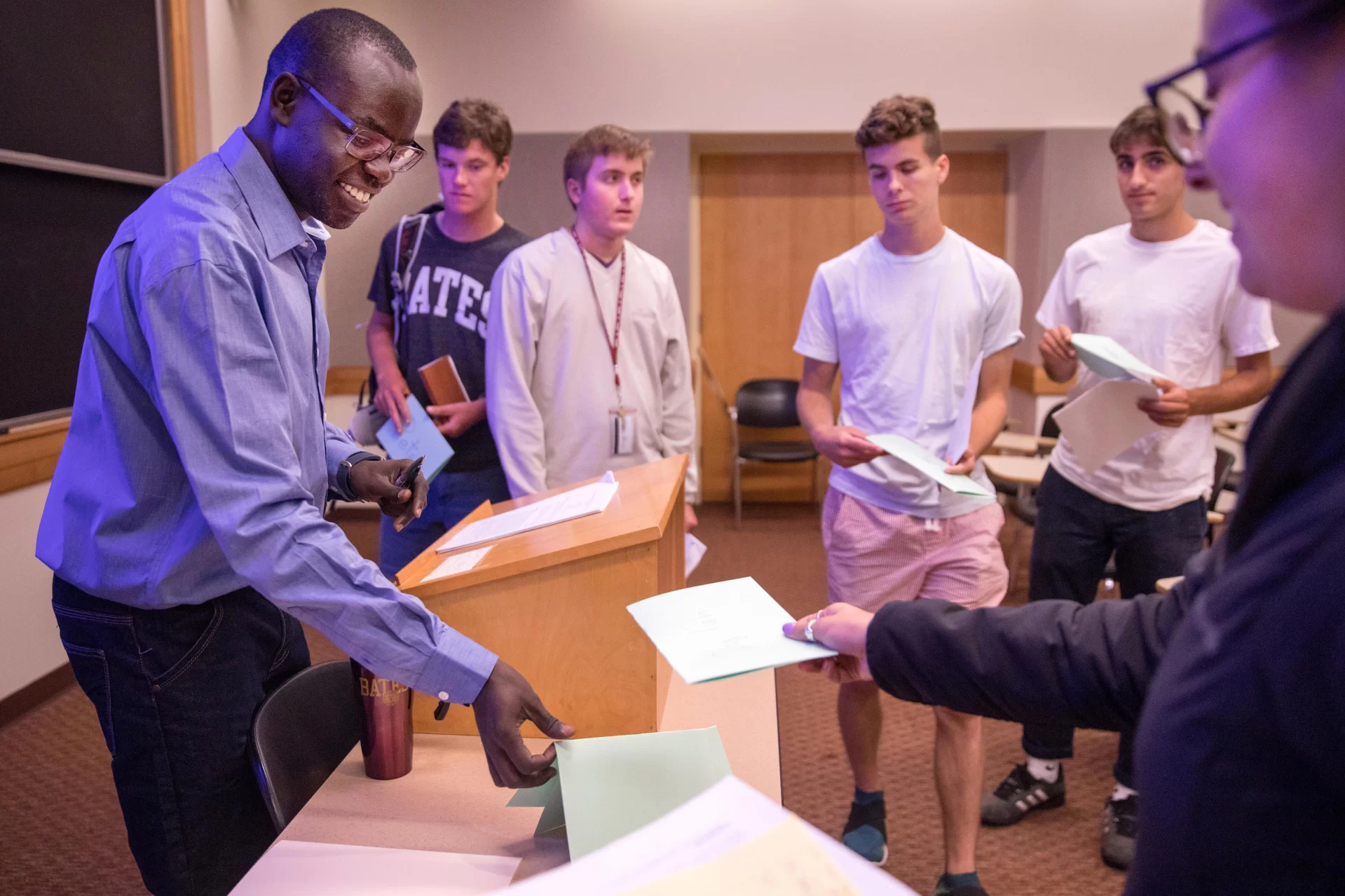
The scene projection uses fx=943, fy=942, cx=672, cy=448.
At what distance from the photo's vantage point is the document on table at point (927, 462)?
2004mm

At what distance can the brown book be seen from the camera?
2.70 metres

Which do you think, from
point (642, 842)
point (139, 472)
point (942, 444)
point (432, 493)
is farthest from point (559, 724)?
point (432, 493)

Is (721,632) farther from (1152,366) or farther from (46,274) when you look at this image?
(46,274)

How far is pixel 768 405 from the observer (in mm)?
6500

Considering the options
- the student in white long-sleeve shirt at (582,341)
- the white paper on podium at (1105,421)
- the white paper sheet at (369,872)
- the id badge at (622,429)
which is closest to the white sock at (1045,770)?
the white paper on podium at (1105,421)

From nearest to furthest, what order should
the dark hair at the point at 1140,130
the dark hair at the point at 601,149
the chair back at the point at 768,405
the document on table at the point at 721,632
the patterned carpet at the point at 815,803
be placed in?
the document on table at the point at 721,632, the dark hair at the point at 1140,130, the patterned carpet at the point at 815,803, the dark hair at the point at 601,149, the chair back at the point at 768,405

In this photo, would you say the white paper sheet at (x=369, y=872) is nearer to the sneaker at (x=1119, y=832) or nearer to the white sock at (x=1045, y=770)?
the sneaker at (x=1119, y=832)

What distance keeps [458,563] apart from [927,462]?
1.10m

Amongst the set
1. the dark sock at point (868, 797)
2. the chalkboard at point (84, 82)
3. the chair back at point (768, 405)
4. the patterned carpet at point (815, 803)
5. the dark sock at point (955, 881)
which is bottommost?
the patterned carpet at point (815, 803)

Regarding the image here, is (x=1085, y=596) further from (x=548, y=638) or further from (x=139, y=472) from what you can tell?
(x=139, y=472)

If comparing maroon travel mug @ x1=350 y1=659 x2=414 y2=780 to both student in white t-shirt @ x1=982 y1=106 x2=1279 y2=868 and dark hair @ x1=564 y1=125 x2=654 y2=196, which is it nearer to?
dark hair @ x1=564 y1=125 x2=654 y2=196

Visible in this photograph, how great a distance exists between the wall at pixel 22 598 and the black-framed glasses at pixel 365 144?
9.02 ft

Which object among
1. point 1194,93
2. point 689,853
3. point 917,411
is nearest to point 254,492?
point 689,853

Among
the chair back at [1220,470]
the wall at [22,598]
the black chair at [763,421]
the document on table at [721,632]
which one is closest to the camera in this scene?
the document on table at [721,632]
